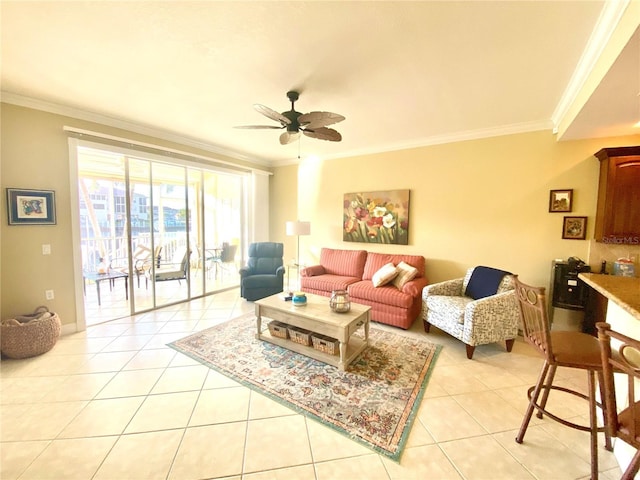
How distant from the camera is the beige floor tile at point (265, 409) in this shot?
1876 millimetres

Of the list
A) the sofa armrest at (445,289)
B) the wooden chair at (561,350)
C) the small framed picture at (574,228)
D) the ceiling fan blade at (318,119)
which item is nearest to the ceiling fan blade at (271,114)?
the ceiling fan blade at (318,119)

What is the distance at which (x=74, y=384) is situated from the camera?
218 centimetres

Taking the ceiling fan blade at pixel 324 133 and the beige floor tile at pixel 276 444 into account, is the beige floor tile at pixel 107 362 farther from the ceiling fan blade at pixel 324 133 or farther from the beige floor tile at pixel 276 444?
the ceiling fan blade at pixel 324 133

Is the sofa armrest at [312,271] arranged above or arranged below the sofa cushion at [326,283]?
above

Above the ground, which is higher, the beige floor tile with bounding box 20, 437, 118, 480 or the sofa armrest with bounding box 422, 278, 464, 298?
the sofa armrest with bounding box 422, 278, 464, 298

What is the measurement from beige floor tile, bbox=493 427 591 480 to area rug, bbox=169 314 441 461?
0.59 m

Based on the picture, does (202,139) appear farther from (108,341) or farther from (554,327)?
(554,327)

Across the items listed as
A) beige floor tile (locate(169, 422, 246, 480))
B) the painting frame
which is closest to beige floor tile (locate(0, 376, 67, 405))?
beige floor tile (locate(169, 422, 246, 480))

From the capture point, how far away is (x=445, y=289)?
3.30 metres

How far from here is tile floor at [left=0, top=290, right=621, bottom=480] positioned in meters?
1.47

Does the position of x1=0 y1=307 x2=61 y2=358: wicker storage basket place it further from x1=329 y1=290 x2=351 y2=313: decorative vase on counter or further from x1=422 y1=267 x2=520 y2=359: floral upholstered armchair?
x1=422 y1=267 x2=520 y2=359: floral upholstered armchair

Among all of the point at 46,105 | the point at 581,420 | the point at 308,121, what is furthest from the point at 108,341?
the point at 581,420

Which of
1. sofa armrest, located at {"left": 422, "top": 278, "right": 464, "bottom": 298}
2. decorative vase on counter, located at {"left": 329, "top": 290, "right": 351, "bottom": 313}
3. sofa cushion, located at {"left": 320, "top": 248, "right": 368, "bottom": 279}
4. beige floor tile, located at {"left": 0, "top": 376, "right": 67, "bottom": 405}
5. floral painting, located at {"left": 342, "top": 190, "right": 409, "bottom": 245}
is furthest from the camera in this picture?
sofa cushion, located at {"left": 320, "top": 248, "right": 368, "bottom": 279}

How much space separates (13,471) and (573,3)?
13.4 feet
